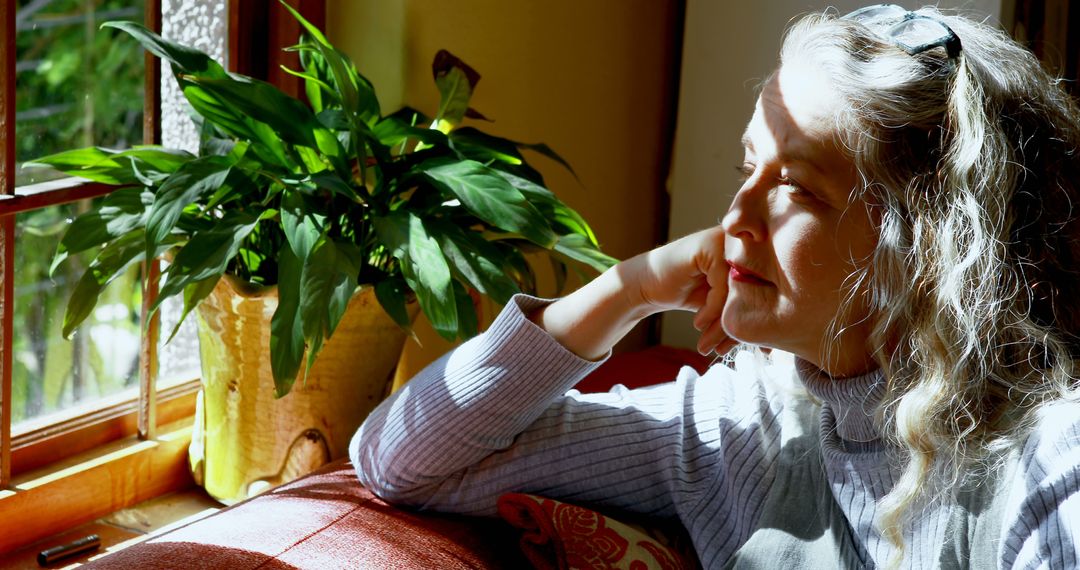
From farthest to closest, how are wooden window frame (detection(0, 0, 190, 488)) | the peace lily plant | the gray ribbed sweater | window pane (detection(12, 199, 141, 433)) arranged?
window pane (detection(12, 199, 141, 433)), wooden window frame (detection(0, 0, 190, 488)), the peace lily plant, the gray ribbed sweater

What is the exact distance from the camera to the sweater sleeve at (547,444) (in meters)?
1.41

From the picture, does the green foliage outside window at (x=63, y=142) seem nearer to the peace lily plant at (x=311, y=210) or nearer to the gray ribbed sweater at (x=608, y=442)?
the peace lily plant at (x=311, y=210)

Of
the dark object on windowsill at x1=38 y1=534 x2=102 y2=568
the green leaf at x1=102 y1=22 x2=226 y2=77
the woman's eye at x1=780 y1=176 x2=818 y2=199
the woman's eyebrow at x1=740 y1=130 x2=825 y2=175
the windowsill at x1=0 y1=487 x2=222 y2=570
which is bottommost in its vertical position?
the windowsill at x1=0 y1=487 x2=222 y2=570

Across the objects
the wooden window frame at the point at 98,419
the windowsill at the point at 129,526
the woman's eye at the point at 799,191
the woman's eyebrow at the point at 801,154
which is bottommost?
the windowsill at the point at 129,526

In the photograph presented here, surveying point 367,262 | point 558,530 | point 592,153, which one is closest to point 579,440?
point 558,530

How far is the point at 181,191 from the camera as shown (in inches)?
57.4

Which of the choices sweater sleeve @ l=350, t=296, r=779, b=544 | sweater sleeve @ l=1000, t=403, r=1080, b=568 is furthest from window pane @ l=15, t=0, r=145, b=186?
sweater sleeve @ l=1000, t=403, r=1080, b=568

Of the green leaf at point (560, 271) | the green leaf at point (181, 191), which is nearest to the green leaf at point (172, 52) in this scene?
the green leaf at point (181, 191)

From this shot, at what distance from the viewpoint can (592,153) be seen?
2475 mm

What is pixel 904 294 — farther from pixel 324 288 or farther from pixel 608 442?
pixel 324 288

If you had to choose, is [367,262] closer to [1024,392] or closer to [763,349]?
[763,349]

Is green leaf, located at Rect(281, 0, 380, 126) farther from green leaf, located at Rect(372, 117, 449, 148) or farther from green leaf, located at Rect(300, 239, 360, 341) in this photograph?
green leaf, located at Rect(300, 239, 360, 341)

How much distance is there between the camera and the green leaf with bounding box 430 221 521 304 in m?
1.56

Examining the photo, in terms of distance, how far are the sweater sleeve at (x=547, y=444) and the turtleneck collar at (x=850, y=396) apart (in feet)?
0.38
